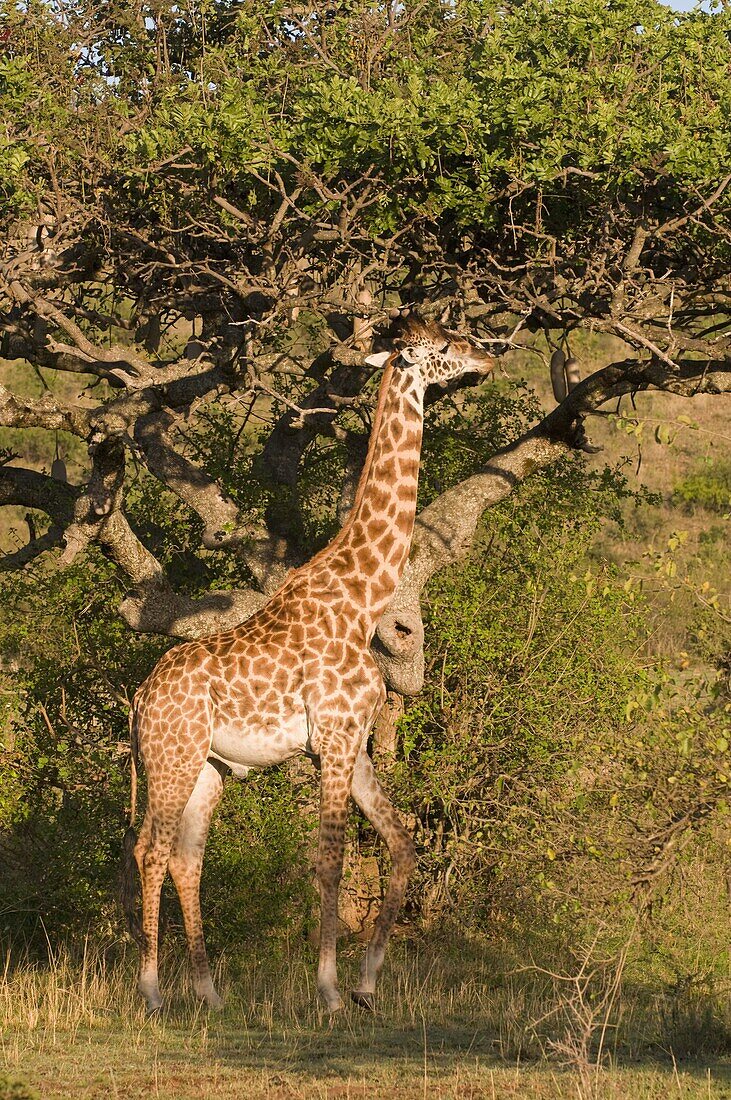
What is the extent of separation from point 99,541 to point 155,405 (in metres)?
1.38

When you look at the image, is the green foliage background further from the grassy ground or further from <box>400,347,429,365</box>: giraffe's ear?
<box>400,347,429,365</box>: giraffe's ear

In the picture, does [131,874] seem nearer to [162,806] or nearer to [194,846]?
[194,846]

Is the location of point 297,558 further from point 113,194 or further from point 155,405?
point 113,194

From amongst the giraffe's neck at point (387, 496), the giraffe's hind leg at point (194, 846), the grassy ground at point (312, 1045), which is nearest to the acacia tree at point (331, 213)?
the giraffe's neck at point (387, 496)

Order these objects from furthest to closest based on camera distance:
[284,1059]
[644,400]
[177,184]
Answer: [644,400]
[177,184]
[284,1059]

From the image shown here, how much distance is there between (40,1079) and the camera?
7.87m

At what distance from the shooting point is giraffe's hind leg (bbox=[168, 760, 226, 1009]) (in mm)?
10695

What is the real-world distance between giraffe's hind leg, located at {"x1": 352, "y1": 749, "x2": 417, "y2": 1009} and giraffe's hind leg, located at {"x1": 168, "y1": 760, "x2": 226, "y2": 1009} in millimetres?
1213

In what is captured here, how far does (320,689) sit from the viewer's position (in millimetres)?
10289

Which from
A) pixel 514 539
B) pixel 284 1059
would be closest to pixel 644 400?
pixel 514 539

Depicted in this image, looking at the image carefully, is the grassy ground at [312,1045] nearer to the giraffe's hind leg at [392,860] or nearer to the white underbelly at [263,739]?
the giraffe's hind leg at [392,860]

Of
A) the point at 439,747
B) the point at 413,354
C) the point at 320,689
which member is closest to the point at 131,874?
the point at 320,689

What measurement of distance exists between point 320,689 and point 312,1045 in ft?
8.60

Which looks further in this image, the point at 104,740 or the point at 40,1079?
the point at 104,740
